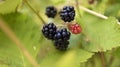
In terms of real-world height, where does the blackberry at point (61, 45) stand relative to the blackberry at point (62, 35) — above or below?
below

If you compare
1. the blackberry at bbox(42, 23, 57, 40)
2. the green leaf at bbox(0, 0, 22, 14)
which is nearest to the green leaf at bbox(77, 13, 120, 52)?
the blackberry at bbox(42, 23, 57, 40)

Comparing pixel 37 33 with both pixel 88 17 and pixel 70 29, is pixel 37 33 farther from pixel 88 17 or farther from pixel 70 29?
pixel 88 17

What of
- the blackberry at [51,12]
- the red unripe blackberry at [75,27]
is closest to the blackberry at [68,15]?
the red unripe blackberry at [75,27]

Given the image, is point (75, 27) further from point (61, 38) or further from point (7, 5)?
point (7, 5)

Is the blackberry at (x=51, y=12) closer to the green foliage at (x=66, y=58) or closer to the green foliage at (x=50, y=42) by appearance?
the green foliage at (x=50, y=42)

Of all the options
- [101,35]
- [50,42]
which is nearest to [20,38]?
[50,42]

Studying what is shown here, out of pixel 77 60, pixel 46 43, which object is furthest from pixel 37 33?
pixel 77 60
